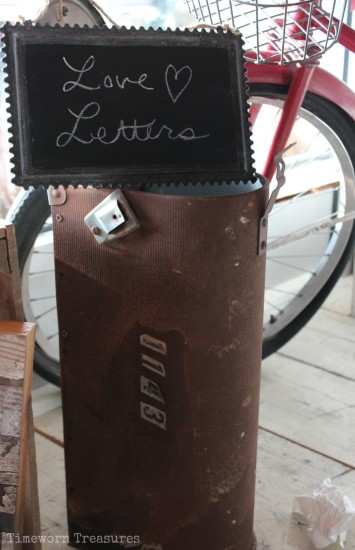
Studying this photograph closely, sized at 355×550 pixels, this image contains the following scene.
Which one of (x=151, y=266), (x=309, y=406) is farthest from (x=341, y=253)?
(x=151, y=266)

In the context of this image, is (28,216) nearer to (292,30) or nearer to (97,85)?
(97,85)

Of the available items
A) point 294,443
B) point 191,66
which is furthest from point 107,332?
point 294,443

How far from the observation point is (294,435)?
170 centimetres

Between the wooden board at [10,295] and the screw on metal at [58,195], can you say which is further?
the screw on metal at [58,195]

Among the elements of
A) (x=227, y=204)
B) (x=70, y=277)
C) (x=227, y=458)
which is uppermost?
(x=227, y=204)

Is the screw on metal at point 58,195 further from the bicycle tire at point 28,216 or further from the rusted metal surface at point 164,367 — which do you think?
the bicycle tire at point 28,216

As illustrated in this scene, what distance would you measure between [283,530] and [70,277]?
2.17 ft

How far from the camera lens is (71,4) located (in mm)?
1308

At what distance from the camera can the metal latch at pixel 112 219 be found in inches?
41.4

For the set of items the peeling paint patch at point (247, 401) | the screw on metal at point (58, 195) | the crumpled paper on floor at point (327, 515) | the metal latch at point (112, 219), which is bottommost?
the crumpled paper on floor at point (327, 515)

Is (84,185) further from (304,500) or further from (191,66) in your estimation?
(304,500)

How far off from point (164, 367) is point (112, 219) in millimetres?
247

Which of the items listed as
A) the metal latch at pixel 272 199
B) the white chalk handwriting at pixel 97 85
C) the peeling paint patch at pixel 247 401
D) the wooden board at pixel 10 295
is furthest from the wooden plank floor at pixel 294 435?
the white chalk handwriting at pixel 97 85

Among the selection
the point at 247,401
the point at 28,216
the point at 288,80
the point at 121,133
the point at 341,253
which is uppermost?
the point at 288,80
